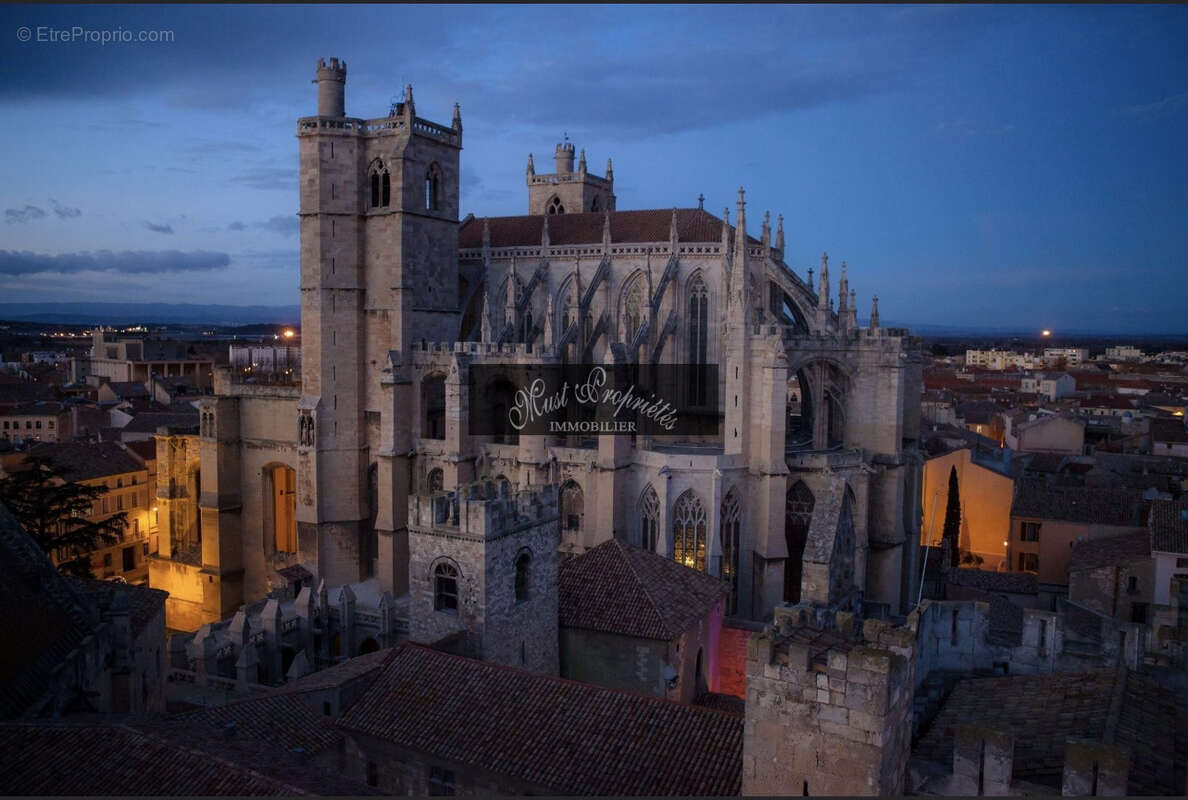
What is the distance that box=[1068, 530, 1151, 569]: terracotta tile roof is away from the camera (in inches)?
1444

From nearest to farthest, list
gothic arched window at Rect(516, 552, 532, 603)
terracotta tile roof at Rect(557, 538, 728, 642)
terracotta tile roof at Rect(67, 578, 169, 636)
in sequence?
terracotta tile roof at Rect(67, 578, 169, 636) < terracotta tile roof at Rect(557, 538, 728, 642) < gothic arched window at Rect(516, 552, 532, 603)

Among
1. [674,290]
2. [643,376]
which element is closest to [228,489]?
[643,376]

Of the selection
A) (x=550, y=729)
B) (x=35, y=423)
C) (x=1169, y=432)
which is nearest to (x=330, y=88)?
(x=550, y=729)

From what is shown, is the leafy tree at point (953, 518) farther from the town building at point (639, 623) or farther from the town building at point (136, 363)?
the town building at point (136, 363)

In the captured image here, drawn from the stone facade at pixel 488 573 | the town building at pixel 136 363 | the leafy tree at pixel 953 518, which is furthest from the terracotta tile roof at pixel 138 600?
the town building at pixel 136 363

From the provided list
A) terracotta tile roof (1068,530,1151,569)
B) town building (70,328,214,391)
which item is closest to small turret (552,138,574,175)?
terracotta tile roof (1068,530,1151,569)

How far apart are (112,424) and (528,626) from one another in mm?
60411

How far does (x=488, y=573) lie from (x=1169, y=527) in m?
27.5

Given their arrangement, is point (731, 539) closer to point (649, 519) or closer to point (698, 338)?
point (649, 519)

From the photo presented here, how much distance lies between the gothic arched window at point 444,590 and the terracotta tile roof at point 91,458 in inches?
1389

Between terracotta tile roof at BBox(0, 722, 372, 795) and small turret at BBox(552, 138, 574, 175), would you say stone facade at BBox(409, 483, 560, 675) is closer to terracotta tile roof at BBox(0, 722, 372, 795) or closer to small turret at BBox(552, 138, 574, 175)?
terracotta tile roof at BBox(0, 722, 372, 795)

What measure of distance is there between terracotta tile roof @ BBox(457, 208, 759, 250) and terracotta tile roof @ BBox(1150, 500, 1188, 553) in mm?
20473

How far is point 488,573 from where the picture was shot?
2325 centimetres

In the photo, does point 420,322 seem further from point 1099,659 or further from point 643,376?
point 1099,659
